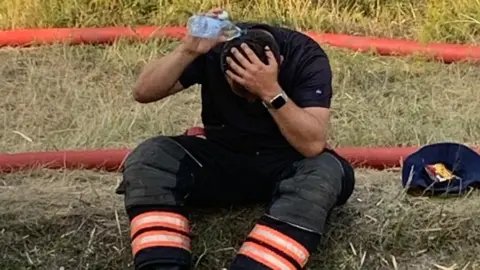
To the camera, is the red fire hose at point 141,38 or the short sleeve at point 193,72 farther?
the red fire hose at point 141,38

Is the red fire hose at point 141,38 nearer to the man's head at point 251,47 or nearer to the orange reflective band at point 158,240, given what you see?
the man's head at point 251,47

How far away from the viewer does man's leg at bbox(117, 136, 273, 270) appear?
8.53 ft

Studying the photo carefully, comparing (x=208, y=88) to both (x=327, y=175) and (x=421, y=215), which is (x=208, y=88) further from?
(x=421, y=215)

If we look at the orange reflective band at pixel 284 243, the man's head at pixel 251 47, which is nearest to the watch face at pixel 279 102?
the man's head at pixel 251 47

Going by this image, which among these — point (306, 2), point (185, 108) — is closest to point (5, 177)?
point (185, 108)

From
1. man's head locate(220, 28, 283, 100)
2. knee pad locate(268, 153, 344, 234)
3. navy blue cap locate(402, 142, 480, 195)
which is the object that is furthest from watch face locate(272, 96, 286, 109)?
navy blue cap locate(402, 142, 480, 195)

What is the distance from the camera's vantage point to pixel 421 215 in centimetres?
299

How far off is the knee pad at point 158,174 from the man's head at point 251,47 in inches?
10.6

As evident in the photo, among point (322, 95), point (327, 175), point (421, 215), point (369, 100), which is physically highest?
point (322, 95)

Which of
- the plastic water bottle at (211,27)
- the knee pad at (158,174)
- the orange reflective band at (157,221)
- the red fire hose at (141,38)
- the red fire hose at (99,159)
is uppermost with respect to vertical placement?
the plastic water bottle at (211,27)

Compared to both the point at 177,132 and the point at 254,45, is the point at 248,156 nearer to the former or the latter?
the point at 254,45

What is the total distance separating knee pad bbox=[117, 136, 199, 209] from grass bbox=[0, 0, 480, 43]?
2.44m

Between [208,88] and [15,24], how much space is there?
251cm

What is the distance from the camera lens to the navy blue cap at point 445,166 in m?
3.10
